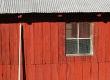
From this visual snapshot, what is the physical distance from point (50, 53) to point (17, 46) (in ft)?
4.31

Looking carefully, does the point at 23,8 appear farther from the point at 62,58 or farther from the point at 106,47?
the point at 106,47

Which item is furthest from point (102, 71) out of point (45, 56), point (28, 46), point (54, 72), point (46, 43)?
point (28, 46)


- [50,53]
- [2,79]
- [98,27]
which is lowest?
[2,79]

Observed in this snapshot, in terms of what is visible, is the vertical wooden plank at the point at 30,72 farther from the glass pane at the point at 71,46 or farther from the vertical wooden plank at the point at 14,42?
the glass pane at the point at 71,46

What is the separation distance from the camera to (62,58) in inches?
591

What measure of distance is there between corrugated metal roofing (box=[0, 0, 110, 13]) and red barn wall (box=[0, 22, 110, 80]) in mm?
560

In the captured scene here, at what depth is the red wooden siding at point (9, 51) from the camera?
1482 centimetres

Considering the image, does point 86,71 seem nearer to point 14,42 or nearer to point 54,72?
point 54,72

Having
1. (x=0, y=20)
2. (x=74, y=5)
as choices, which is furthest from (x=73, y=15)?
(x=0, y=20)

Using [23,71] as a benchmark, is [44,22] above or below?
above

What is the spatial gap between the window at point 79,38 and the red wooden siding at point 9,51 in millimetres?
2059

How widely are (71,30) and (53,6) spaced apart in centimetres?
119

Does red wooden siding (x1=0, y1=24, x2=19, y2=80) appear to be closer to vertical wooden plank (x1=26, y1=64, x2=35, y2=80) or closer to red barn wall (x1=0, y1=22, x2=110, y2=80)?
red barn wall (x1=0, y1=22, x2=110, y2=80)

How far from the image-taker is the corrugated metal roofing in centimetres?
1479
